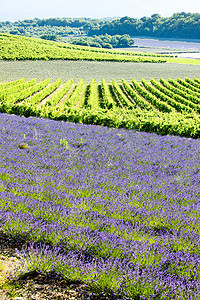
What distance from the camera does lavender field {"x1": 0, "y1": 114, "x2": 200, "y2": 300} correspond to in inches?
115

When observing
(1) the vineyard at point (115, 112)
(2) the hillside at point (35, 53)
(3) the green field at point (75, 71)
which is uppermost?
(2) the hillside at point (35, 53)

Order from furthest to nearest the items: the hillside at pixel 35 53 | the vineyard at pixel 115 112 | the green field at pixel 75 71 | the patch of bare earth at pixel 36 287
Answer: the hillside at pixel 35 53 < the green field at pixel 75 71 < the vineyard at pixel 115 112 < the patch of bare earth at pixel 36 287

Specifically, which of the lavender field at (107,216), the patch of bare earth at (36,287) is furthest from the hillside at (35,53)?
the patch of bare earth at (36,287)

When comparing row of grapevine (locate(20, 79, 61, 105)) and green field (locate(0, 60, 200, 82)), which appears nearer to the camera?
row of grapevine (locate(20, 79, 61, 105))

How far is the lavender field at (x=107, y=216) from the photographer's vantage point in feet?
9.59

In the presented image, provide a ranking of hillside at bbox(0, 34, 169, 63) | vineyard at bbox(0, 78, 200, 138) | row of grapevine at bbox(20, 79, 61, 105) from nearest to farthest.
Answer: vineyard at bbox(0, 78, 200, 138) < row of grapevine at bbox(20, 79, 61, 105) < hillside at bbox(0, 34, 169, 63)

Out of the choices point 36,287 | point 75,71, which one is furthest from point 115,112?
point 75,71

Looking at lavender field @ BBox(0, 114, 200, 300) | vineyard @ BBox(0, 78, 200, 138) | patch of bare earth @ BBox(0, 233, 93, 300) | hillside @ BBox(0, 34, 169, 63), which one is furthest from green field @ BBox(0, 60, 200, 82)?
patch of bare earth @ BBox(0, 233, 93, 300)

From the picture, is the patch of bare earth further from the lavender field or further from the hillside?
the hillside

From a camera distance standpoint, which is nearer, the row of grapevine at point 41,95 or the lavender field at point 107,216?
the lavender field at point 107,216

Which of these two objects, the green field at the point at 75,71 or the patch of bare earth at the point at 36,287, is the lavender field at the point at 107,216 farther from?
the green field at the point at 75,71

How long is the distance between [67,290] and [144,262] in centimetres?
96

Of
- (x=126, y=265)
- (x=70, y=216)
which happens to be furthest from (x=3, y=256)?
(x=126, y=265)

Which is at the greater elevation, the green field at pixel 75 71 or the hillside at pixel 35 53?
the hillside at pixel 35 53
